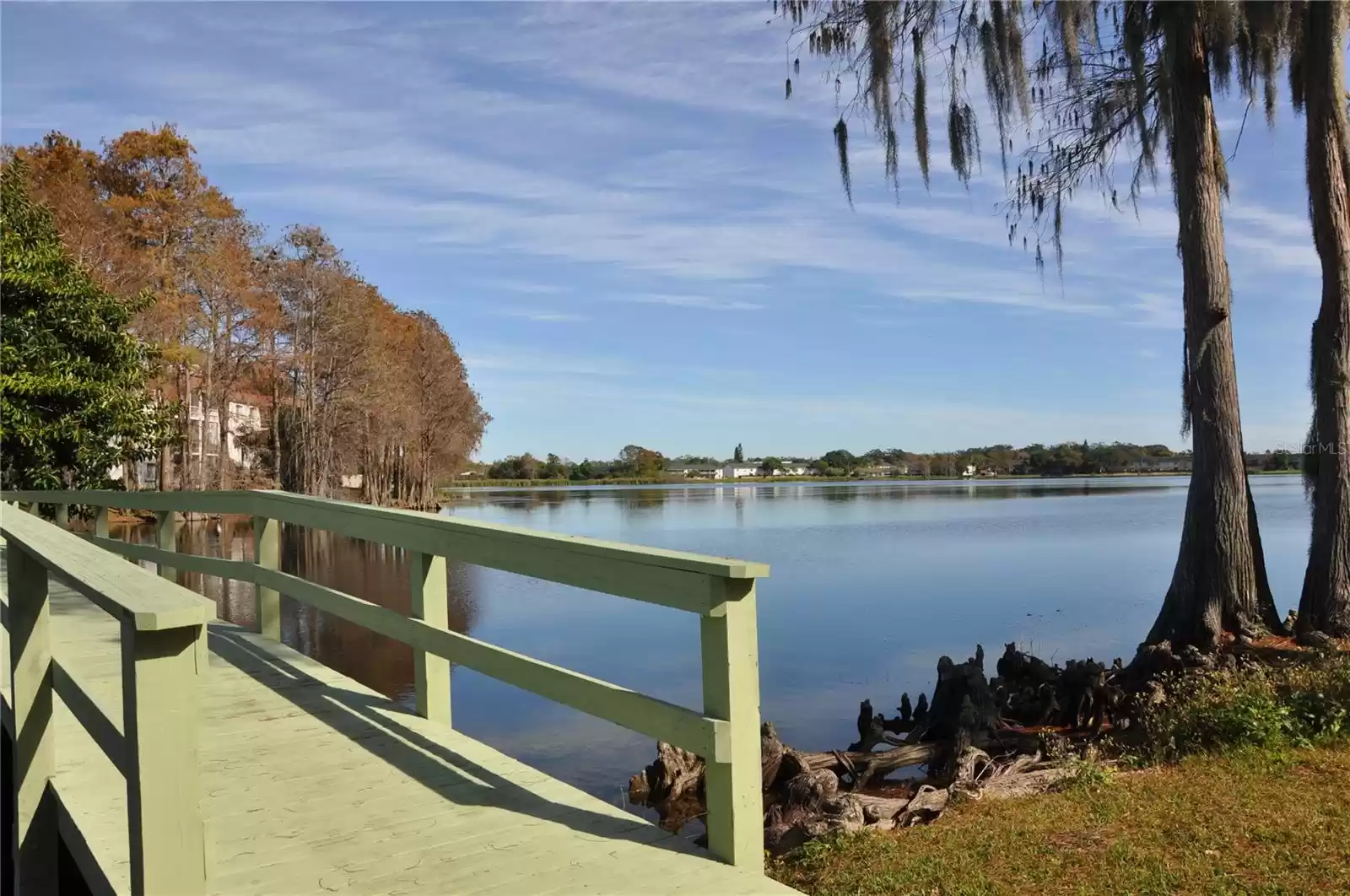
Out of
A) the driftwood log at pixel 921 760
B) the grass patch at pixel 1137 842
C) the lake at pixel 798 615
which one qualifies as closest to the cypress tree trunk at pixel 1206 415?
the driftwood log at pixel 921 760

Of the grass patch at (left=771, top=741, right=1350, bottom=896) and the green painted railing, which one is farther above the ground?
the green painted railing

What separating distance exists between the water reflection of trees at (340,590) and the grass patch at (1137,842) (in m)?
2.90

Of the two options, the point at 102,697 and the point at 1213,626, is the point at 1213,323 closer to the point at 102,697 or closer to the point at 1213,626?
the point at 1213,626

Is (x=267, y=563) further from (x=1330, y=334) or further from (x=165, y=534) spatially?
(x=1330, y=334)

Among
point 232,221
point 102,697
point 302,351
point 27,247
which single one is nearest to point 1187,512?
point 102,697

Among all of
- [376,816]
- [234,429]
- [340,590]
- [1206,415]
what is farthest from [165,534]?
[234,429]

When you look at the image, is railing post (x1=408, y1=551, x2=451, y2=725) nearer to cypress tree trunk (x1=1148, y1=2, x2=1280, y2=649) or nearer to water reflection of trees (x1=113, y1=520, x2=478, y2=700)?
water reflection of trees (x1=113, y1=520, x2=478, y2=700)

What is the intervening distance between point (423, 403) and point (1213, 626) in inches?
1718

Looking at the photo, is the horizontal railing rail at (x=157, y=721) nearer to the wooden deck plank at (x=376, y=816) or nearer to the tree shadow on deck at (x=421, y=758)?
the wooden deck plank at (x=376, y=816)

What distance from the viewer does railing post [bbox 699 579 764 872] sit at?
110 inches

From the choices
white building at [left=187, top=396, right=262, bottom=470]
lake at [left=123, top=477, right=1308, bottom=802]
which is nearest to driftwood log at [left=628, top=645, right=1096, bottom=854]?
lake at [left=123, top=477, right=1308, bottom=802]

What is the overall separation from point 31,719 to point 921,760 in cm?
622

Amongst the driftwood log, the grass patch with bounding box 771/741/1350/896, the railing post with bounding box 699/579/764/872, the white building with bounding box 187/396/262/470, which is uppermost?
the white building with bounding box 187/396/262/470

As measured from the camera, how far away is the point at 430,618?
4.36 m
